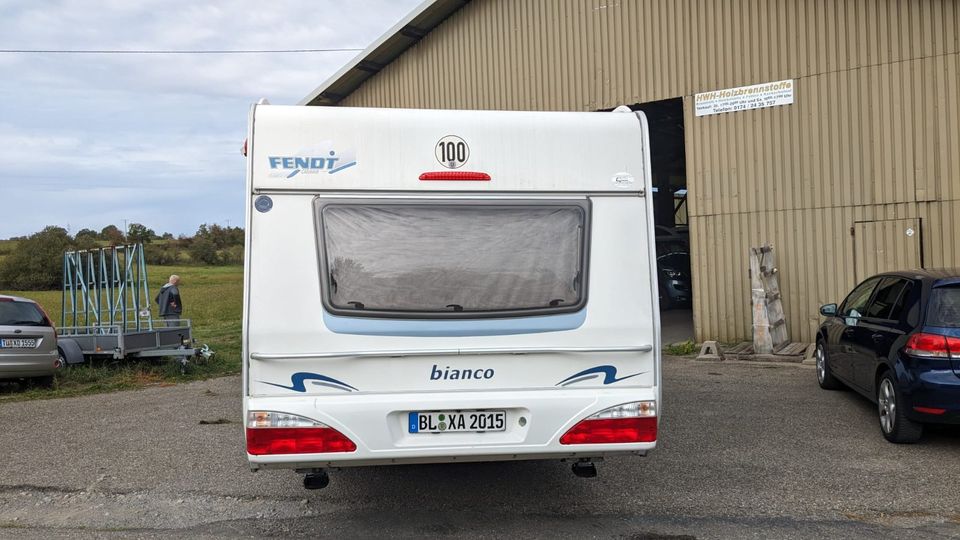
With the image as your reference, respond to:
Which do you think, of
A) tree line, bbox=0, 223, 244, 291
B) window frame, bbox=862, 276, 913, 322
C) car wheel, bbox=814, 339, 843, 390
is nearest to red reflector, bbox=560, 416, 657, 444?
window frame, bbox=862, 276, 913, 322

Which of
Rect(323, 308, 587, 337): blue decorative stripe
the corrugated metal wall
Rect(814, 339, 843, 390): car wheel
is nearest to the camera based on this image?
Rect(323, 308, 587, 337): blue decorative stripe


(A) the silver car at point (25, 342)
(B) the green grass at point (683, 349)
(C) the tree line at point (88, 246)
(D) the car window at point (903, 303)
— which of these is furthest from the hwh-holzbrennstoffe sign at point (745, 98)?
(C) the tree line at point (88, 246)

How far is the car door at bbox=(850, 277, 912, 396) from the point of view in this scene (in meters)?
7.10

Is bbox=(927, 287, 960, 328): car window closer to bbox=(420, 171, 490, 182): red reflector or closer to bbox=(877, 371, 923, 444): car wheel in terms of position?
bbox=(877, 371, 923, 444): car wheel

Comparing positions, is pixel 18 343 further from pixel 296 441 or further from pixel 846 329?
pixel 846 329

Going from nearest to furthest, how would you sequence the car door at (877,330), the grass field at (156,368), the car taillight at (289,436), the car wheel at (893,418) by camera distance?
1. the car taillight at (289,436)
2. the car wheel at (893,418)
3. the car door at (877,330)
4. the grass field at (156,368)

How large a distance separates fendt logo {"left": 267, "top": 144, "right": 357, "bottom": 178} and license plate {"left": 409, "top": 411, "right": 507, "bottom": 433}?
1469mm

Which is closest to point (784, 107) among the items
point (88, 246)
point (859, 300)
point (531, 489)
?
point (859, 300)

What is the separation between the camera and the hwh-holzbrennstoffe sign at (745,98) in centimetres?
1278

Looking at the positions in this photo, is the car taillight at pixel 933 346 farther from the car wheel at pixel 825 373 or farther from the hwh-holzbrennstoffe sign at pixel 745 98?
the hwh-holzbrennstoffe sign at pixel 745 98

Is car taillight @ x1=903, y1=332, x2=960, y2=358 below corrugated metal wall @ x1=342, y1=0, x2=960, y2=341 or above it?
below

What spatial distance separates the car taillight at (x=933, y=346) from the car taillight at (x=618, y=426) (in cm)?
302

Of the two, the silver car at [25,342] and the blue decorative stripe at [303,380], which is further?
the silver car at [25,342]

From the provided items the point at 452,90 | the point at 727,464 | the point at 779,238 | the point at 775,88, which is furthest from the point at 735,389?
the point at 452,90
